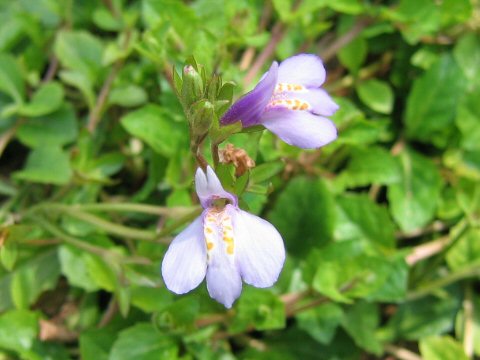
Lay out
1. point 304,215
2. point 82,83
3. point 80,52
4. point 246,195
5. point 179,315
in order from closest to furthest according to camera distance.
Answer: point 246,195 → point 179,315 → point 304,215 → point 82,83 → point 80,52

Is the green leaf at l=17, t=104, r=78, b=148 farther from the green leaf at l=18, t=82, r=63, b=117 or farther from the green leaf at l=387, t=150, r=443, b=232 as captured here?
→ the green leaf at l=387, t=150, r=443, b=232

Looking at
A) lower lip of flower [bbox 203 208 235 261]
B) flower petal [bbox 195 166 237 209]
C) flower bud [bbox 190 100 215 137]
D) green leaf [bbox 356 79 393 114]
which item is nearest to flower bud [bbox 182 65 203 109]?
flower bud [bbox 190 100 215 137]

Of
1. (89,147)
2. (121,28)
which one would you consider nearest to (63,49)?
(121,28)

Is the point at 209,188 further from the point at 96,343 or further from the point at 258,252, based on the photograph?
the point at 96,343

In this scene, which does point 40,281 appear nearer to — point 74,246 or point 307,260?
point 74,246

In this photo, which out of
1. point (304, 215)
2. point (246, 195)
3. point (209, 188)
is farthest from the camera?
point (304, 215)

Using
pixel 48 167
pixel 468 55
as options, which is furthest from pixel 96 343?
pixel 468 55
